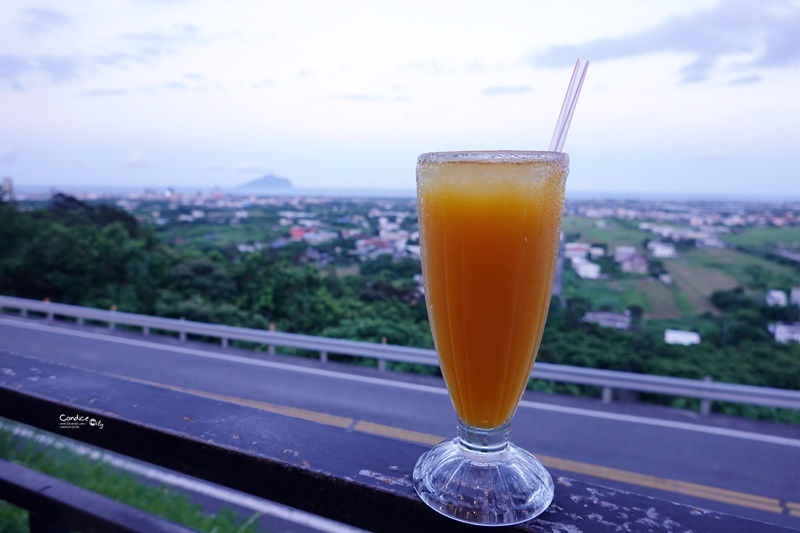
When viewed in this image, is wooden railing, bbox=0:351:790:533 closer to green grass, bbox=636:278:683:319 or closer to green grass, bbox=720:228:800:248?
green grass, bbox=636:278:683:319

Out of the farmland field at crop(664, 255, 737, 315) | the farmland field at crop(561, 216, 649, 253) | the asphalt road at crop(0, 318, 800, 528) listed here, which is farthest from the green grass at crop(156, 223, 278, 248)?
the farmland field at crop(664, 255, 737, 315)

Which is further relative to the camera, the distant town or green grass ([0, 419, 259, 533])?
the distant town

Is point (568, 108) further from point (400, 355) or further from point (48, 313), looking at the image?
point (48, 313)

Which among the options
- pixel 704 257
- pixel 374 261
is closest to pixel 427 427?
pixel 374 261

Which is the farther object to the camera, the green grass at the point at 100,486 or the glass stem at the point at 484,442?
the green grass at the point at 100,486

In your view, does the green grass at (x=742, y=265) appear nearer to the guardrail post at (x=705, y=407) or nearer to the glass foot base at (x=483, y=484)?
the guardrail post at (x=705, y=407)

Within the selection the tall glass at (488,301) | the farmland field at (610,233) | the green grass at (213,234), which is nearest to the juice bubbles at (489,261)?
the tall glass at (488,301)
